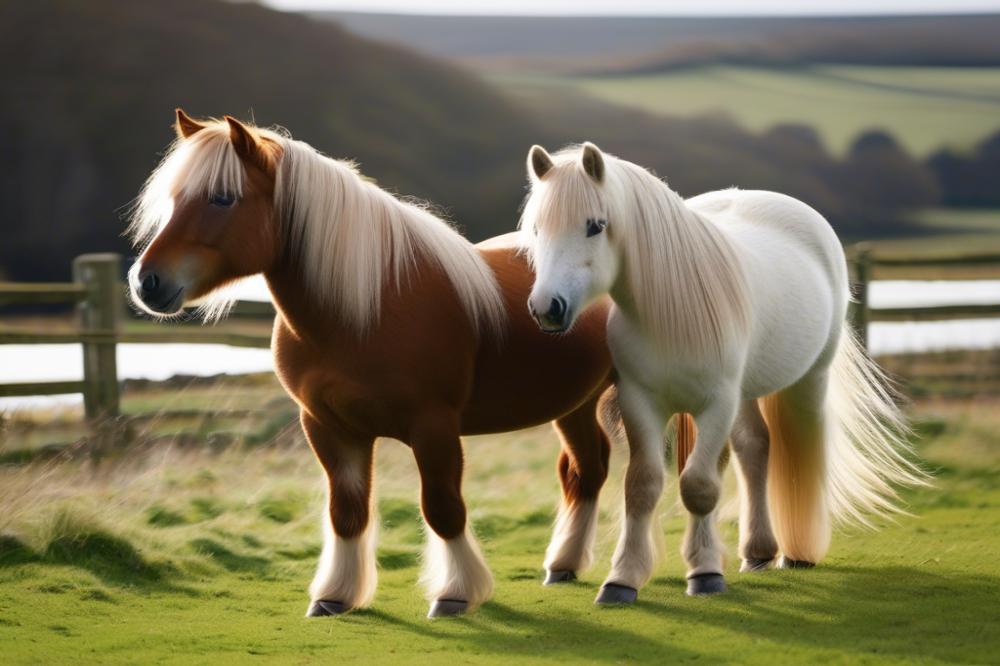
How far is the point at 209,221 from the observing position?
3.79 metres

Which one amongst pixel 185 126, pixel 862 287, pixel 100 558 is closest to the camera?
pixel 185 126

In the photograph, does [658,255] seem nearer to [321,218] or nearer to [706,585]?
[321,218]

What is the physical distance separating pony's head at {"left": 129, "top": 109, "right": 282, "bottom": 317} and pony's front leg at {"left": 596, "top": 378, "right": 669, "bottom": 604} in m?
1.47

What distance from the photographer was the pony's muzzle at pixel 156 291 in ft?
12.2

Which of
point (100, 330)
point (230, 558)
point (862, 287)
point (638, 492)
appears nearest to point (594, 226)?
point (638, 492)

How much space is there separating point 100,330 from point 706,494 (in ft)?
18.0

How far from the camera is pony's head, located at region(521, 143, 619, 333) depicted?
12.3 feet

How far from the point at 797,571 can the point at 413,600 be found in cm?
170

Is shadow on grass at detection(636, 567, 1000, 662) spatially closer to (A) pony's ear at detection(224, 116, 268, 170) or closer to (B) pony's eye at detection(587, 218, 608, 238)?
(B) pony's eye at detection(587, 218, 608, 238)

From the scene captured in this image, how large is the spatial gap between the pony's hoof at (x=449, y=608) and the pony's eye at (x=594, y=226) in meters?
1.48

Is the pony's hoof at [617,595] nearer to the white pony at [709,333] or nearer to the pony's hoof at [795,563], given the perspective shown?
the white pony at [709,333]

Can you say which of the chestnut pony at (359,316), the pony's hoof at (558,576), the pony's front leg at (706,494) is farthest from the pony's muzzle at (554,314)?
the pony's hoof at (558,576)

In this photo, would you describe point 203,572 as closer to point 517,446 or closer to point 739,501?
point 739,501

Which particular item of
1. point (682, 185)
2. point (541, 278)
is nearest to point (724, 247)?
point (541, 278)
